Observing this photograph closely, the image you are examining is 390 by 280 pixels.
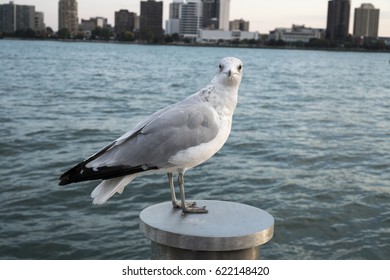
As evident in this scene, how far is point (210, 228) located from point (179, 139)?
0.59 metres

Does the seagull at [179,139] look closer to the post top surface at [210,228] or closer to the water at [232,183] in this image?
the post top surface at [210,228]

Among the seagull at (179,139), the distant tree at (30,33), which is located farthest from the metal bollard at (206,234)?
the distant tree at (30,33)

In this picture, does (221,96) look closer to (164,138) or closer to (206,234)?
(164,138)

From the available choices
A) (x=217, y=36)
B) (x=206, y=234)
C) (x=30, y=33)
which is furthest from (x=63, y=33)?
(x=206, y=234)

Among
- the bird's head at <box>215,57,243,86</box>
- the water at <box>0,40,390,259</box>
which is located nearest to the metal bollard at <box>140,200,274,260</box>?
the bird's head at <box>215,57,243,86</box>

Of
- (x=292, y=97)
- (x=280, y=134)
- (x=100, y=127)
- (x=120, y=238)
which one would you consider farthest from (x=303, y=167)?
(x=292, y=97)

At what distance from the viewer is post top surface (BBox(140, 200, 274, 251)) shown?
2.97 meters

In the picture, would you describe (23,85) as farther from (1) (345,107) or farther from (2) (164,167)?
(2) (164,167)

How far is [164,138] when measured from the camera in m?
3.47

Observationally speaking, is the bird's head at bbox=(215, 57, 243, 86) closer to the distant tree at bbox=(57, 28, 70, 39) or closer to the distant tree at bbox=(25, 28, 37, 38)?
the distant tree at bbox=(25, 28, 37, 38)

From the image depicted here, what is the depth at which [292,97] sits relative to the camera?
27297mm

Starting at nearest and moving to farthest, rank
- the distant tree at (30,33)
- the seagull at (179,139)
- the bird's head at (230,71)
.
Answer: the bird's head at (230,71) → the seagull at (179,139) → the distant tree at (30,33)

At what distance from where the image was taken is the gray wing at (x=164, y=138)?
11.2ft

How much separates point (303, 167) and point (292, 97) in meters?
15.9
